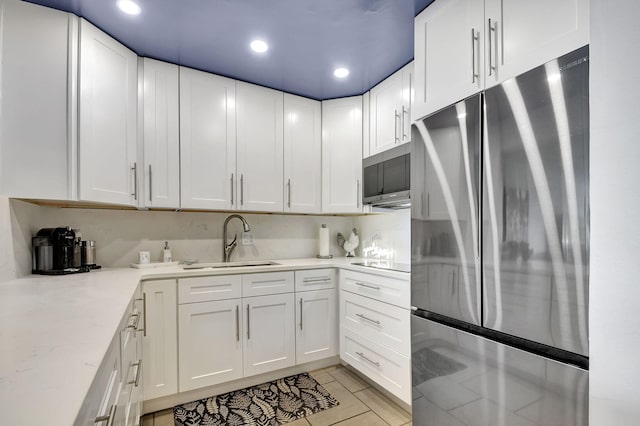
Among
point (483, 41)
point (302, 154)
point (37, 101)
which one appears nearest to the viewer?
point (483, 41)

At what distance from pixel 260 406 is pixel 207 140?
1.99 meters

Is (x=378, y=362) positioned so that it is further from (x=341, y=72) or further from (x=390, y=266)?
(x=341, y=72)

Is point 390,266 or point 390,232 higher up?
point 390,232

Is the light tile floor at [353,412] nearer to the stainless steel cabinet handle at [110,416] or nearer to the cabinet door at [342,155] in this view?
the stainless steel cabinet handle at [110,416]

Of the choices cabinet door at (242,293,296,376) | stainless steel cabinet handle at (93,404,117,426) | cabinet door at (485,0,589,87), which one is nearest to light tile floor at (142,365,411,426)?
cabinet door at (242,293,296,376)

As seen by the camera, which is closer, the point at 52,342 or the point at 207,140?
the point at 52,342

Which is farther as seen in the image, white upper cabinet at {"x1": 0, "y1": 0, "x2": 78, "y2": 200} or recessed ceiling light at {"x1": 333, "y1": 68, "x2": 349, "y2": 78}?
recessed ceiling light at {"x1": 333, "y1": 68, "x2": 349, "y2": 78}

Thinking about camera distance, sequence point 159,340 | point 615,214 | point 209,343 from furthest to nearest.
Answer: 1. point 209,343
2. point 159,340
3. point 615,214

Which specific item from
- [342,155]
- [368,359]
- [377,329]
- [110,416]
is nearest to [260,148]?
[342,155]

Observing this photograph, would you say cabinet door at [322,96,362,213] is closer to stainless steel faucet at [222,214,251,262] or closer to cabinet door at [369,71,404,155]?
cabinet door at [369,71,404,155]

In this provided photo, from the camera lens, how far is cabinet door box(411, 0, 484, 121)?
1.38 metres

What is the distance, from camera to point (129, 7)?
1.70m

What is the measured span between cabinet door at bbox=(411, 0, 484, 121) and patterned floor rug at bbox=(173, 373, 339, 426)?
1.97 metres

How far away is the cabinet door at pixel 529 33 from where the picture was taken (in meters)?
1.04
